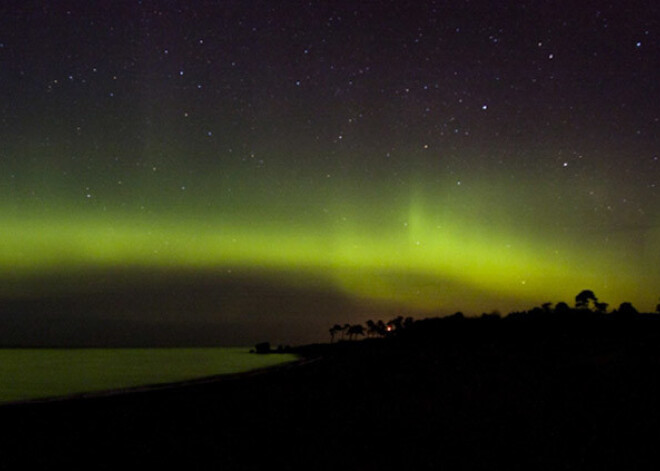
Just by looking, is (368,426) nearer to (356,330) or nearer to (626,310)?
(626,310)

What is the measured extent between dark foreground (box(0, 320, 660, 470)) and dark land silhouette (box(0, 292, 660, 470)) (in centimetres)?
3

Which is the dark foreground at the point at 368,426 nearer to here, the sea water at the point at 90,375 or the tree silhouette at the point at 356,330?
the sea water at the point at 90,375

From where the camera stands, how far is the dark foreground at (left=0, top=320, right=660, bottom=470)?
8.49m

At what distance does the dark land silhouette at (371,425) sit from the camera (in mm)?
8508

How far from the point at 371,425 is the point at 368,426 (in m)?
0.11

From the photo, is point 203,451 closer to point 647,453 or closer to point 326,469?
point 326,469

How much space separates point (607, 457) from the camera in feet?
27.7

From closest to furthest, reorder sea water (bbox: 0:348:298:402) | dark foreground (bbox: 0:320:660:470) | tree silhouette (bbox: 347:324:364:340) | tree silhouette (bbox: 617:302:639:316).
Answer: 1. dark foreground (bbox: 0:320:660:470)
2. sea water (bbox: 0:348:298:402)
3. tree silhouette (bbox: 617:302:639:316)
4. tree silhouette (bbox: 347:324:364:340)

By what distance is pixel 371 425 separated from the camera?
11141 millimetres

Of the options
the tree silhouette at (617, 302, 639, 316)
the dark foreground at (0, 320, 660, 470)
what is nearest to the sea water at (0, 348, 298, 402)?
the dark foreground at (0, 320, 660, 470)

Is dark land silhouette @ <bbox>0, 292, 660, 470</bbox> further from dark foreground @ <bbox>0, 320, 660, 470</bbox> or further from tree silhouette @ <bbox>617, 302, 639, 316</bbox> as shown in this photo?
tree silhouette @ <bbox>617, 302, 639, 316</bbox>

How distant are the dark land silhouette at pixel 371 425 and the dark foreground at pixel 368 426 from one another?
0.03 m

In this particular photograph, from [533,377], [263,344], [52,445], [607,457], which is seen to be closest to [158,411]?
[52,445]

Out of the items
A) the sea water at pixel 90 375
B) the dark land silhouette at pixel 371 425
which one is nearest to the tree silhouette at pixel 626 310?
the sea water at pixel 90 375
